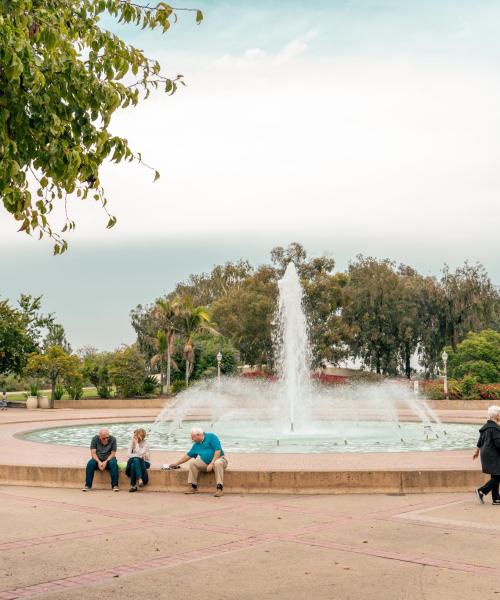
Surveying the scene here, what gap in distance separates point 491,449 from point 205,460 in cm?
431

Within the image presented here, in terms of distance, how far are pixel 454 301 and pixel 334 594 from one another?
2366 inches

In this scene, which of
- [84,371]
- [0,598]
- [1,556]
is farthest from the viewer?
[84,371]

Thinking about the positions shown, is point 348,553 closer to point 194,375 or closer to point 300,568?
point 300,568

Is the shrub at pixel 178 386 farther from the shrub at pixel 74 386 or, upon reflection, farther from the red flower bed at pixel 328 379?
the red flower bed at pixel 328 379

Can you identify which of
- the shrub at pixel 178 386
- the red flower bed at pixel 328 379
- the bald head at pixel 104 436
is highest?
the red flower bed at pixel 328 379

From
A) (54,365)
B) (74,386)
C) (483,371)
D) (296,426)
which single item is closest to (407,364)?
(483,371)

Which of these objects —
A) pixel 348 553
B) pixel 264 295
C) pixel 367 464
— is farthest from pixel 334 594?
pixel 264 295

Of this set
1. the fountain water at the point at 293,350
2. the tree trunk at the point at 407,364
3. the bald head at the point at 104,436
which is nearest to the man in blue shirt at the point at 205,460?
the bald head at the point at 104,436

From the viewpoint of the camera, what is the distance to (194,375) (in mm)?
58875

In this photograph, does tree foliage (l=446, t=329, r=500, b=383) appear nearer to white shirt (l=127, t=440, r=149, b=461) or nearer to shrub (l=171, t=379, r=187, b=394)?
shrub (l=171, t=379, r=187, b=394)

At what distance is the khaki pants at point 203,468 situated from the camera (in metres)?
12.4

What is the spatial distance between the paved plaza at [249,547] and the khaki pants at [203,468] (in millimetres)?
311

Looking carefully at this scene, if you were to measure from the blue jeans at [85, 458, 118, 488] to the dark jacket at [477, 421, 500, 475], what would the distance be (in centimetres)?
567

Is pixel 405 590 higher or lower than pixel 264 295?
lower
